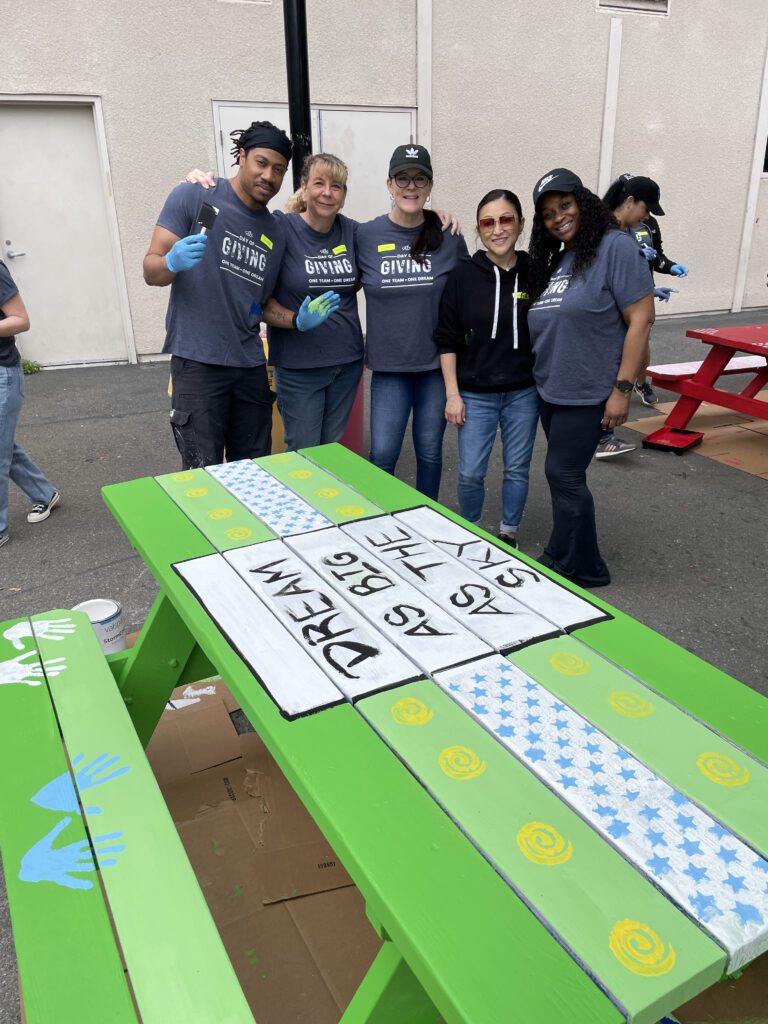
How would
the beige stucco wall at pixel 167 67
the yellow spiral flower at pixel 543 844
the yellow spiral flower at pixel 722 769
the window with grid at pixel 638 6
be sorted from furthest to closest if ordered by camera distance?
1. the window with grid at pixel 638 6
2. the beige stucco wall at pixel 167 67
3. the yellow spiral flower at pixel 722 769
4. the yellow spiral flower at pixel 543 844

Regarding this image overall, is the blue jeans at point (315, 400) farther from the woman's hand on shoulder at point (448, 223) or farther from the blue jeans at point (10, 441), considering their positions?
the blue jeans at point (10, 441)

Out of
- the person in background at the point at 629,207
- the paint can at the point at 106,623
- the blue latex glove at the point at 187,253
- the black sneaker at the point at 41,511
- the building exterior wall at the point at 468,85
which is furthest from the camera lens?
the building exterior wall at the point at 468,85

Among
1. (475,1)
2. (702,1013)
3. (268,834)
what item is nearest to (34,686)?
(268,834)

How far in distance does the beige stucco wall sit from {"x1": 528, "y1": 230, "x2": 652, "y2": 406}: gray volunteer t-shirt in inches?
207

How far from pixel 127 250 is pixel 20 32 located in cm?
182

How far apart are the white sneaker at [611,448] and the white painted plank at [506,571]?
312 centimetres

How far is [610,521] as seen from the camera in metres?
3.88

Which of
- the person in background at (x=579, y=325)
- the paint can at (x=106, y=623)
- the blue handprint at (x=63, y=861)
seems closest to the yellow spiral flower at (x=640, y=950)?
the blue handprint at (x=63, y=861)

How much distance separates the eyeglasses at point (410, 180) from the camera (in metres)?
2.86

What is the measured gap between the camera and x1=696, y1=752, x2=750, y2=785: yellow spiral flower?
101cm

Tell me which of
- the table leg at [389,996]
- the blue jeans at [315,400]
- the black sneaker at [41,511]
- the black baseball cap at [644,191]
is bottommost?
the black sneaker at [41,511]

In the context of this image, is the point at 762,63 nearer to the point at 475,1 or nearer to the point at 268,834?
the point at 475,1

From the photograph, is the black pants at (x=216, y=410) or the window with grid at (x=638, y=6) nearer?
the black pants at (x=216, y=410)

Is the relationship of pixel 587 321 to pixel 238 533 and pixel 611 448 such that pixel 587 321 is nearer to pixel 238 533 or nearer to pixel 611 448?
pixel 238 533
